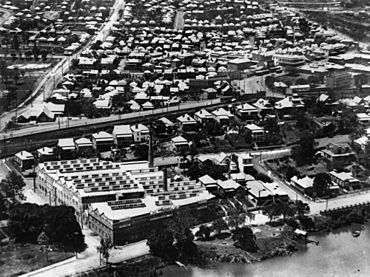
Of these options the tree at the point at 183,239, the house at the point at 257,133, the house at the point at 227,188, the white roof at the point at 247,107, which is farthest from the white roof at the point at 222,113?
the tree at the point at 183,239

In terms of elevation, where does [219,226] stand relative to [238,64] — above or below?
below

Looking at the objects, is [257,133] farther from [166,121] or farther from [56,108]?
[56,108]

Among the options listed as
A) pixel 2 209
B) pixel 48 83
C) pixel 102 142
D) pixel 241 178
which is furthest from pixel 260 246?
pixel 48 83

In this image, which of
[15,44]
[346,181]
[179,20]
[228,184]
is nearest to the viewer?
[228,184]

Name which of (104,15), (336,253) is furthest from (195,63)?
(336,253)

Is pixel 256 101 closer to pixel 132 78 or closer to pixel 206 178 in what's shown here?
pixel 132 78

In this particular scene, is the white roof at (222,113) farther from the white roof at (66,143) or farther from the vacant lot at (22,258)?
the vacant lot at (22,258)
